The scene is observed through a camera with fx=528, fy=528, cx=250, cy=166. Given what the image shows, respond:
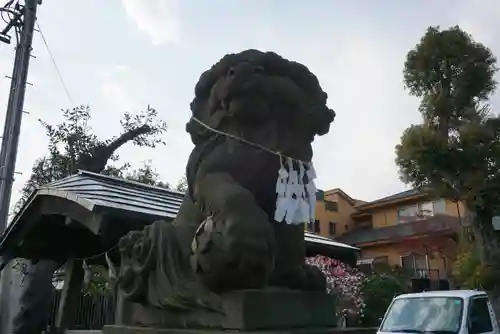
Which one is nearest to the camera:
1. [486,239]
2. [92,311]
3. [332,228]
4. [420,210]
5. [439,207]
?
[92,311]

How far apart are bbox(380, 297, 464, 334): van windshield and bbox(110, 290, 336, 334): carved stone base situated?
4846mm

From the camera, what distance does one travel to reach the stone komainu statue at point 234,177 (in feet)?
9.73

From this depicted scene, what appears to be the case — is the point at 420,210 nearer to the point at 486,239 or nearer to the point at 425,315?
the point at 486,239

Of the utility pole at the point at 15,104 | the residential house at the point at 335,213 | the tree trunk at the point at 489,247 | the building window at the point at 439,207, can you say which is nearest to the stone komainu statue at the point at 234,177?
the utility pole at the point at 15,104

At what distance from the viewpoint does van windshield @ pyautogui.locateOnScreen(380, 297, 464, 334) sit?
7.47 meters

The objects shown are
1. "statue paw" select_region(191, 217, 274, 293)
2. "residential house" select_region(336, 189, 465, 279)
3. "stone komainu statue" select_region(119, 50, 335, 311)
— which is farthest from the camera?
"residential house" select_region(336, 189, 465, 279)

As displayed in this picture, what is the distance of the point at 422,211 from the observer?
26672 mm

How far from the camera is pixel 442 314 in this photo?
7.66 m

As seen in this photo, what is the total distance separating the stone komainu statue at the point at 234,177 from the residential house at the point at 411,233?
18.2 metres

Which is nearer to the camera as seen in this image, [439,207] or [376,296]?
[376,296]

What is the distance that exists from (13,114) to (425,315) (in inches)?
312

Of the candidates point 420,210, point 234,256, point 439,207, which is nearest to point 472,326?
point 234,256

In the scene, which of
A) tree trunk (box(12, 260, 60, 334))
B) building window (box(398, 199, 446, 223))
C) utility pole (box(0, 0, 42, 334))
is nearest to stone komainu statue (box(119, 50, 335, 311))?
tree trunk (box(12, 260, 60, 334))

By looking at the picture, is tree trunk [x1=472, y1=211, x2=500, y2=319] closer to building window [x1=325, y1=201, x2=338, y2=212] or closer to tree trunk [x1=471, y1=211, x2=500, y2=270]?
tree trunk [x1=471, y1=211, x2=500, y2=270]
